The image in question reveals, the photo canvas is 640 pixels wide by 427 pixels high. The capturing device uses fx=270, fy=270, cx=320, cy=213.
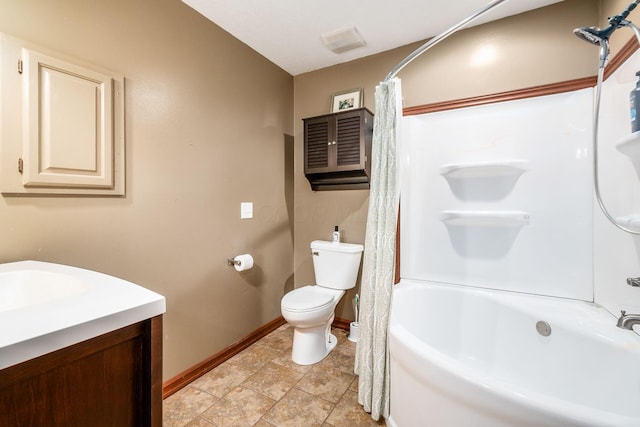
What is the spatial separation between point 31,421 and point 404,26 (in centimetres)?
262

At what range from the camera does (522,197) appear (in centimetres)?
177

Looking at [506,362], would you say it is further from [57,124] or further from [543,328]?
[57,124]

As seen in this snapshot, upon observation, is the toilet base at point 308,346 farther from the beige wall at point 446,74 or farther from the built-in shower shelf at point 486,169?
the built-in shower shelf at point 486,169

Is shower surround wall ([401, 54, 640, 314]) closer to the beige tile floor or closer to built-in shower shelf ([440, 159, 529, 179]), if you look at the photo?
built-in shower shelf ([440, 159, 529, 179])

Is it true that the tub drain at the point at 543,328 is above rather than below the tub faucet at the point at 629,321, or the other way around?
below

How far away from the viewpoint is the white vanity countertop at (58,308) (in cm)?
54

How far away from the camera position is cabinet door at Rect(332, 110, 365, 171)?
2.18 m

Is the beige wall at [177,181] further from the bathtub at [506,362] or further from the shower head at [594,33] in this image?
the shower head at [594,33]

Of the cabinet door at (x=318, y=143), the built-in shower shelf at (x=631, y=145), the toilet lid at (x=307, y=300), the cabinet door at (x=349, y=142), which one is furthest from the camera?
the cabinet door at (x=318, y=143)

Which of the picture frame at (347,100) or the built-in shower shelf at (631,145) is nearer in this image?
the built-in shower shelf at (631,145)

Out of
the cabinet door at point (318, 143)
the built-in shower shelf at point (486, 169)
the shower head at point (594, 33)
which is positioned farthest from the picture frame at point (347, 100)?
the shower head at point (594, 33)

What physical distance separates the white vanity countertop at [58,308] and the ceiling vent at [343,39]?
215 centimetres

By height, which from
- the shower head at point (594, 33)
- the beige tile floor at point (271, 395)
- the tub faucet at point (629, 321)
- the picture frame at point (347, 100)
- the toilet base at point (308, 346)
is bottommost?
the beige tile floor at point (271, 395)

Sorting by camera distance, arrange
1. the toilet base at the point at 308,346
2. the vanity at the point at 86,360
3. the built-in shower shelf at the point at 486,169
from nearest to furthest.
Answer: the vanity at the point at 86,360
the built-in shower shelf at the point at 486,169
the toilet base at the point at 308,346
